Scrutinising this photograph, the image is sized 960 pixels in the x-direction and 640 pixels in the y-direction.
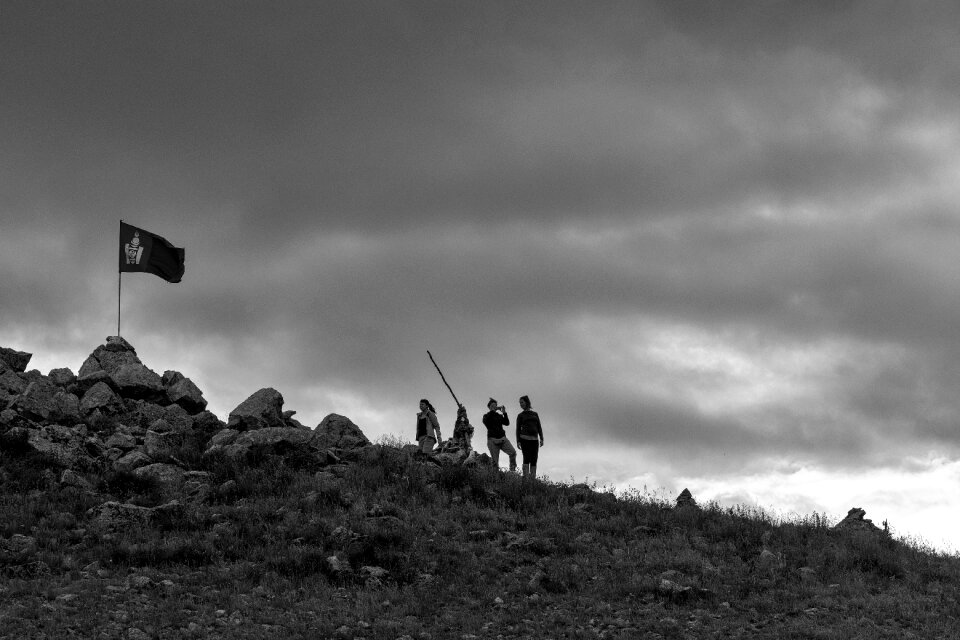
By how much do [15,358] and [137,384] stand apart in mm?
4512

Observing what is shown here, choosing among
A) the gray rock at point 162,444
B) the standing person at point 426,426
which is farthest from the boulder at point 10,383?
the standing person at point 426,426

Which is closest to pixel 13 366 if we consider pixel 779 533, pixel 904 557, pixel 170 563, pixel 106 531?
pixel 106 531

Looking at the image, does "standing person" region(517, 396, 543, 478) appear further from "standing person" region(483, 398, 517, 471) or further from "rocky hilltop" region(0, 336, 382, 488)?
"rocky hilltop" region(0, 336, 382, 488)

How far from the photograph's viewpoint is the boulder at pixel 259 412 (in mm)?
28328

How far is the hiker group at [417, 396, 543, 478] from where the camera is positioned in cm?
2650

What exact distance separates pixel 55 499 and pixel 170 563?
462cm

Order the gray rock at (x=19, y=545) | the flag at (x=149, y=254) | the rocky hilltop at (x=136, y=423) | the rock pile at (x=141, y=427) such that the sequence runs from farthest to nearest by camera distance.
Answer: the flag at (x=149, y=254), the rocky hilltop at (x=136, y=423), the rock pile at (x=141, y=427), the gray rock at (x=19, y=545)

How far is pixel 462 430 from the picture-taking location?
2970 cm

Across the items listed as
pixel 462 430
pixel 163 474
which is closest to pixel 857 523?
pixel 462 430

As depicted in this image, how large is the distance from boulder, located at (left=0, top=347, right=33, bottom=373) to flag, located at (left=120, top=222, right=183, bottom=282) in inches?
166

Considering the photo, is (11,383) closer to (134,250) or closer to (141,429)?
(141,429)

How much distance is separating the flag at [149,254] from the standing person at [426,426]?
31.9 ft

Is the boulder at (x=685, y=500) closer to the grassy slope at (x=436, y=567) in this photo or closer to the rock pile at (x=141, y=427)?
the grassy slope at (x=436, y=567)

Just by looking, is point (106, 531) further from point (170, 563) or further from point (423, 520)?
point (423, 520)
